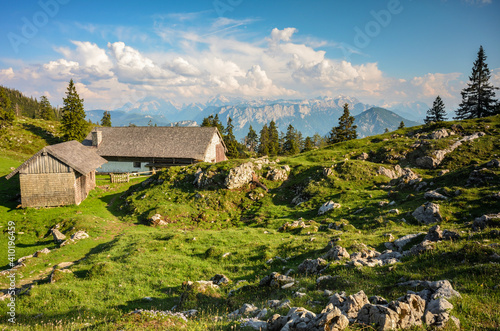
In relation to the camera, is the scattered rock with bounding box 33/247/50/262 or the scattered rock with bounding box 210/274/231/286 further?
the scattered rock with bounding box 33/247/50/262

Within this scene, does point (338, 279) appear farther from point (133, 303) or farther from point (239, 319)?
point (133, 303)

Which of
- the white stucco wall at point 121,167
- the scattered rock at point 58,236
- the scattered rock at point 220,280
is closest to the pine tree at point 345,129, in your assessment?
the white stucco wall at point 121,167

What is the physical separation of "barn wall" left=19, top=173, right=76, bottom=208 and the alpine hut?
65.2ft

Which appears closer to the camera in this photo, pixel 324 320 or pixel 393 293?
pixel 324 320

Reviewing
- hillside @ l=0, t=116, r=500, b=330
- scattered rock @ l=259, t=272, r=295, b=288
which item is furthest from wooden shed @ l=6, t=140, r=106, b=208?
scattered rock @ l=259, t=272, r=295, b=288

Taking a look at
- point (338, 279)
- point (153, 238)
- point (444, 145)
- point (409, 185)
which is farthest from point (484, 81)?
point (153, 238)

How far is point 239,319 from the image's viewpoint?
7902 mm

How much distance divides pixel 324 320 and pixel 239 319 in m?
3.26

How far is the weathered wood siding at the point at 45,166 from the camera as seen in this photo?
28.2 meters

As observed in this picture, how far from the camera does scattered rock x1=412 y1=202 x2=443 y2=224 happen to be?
16636 mm

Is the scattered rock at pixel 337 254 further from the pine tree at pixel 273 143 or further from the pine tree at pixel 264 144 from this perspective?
the pine tree at pixel 273 143

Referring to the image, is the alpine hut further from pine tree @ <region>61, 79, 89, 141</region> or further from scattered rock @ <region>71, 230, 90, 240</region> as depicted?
scattered rock @ <region>71, 230, 90, 240</region>

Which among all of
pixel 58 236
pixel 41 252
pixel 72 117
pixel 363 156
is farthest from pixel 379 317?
pixel 72 117

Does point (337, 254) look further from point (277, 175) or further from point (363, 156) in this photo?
point (363, 156)
